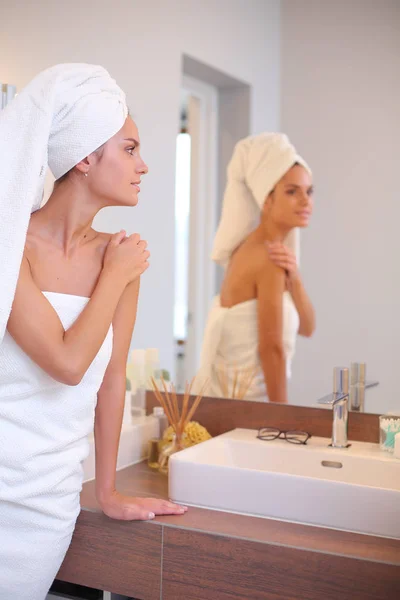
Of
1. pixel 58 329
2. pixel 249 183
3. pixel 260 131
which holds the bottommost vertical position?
pixel 58 329

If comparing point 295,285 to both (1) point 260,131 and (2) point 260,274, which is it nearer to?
(2) point 260,274

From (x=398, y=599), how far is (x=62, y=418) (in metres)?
0.72

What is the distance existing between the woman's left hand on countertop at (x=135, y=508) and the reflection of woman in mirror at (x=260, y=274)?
550mm

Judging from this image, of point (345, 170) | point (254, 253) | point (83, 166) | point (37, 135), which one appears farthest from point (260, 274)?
point (37, 135)

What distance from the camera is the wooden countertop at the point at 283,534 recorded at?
1.36m

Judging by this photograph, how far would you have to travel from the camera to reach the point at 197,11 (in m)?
2.10

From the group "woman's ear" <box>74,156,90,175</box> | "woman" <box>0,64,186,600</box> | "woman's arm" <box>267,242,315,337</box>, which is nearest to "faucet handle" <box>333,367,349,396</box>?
"woman's arm" <box>267,242,315,337</box>

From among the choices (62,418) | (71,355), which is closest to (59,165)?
(71,355)

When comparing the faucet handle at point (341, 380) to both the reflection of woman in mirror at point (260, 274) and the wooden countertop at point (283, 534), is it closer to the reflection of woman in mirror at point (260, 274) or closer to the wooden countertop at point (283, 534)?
the reflection of woman in mirror at point (260, 274)

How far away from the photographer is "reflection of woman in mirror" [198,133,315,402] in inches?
76.7

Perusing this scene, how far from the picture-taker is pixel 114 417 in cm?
161

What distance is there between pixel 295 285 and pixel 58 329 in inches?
32.4

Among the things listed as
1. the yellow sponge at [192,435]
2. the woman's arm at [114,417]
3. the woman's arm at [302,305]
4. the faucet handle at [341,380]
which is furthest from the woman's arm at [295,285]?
the woman's arm at [114,417]

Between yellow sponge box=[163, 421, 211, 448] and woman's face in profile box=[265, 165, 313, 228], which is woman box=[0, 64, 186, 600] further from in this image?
woman's face in profile box=[265, 165, 313, 228]
